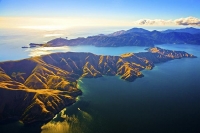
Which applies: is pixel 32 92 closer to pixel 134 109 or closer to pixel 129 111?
pixel 129 111

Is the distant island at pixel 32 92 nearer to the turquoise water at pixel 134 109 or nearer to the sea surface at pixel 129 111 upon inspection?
the sea surface at pixel 129 111

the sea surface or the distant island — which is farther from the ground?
the distant island

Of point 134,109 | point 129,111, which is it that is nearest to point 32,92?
point 129,111

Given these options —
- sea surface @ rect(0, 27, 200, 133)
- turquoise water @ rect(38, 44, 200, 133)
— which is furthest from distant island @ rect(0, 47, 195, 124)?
turquoise water @ rect(38, 44, 200, 133)

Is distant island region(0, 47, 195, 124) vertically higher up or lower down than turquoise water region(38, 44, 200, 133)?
A: higher up

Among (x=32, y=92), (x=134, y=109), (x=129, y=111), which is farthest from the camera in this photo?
(x=32, y=92)

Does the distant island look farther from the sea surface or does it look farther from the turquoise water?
the turquoise water

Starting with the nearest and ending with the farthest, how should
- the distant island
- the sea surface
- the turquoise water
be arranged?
1. the sea surface
2. the turquoise water
3. the distant island

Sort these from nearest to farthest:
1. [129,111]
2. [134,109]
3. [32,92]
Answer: [129,111]
[134,109]
[32,92]

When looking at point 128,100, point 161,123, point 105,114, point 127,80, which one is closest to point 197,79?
point 127,80

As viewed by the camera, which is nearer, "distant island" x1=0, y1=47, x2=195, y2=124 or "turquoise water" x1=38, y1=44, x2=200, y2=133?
"turquoise water" x1=38, y1=44, x2=200, y2=133

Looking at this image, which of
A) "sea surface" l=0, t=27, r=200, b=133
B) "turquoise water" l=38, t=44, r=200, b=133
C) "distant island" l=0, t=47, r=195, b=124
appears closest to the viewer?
"sea surface" l=0, t=27, r=200, b=133

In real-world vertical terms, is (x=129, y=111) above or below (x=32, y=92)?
below
